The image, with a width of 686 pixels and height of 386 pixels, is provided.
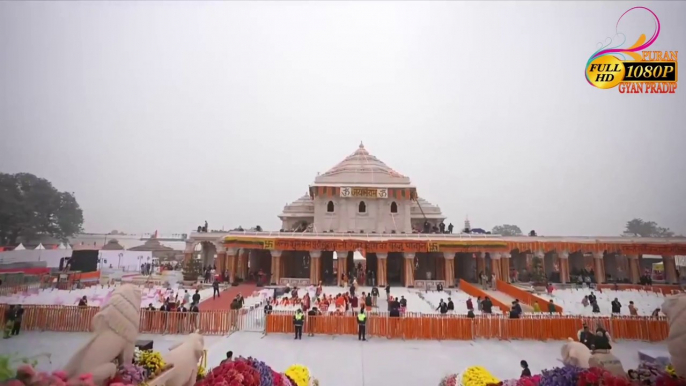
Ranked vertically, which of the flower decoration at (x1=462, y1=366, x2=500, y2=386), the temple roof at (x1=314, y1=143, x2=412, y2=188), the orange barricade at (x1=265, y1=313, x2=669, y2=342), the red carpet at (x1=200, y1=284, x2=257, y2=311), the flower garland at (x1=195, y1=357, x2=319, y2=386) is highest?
the temple roof at (x1=314, y1=143, x2=412, y2=188)

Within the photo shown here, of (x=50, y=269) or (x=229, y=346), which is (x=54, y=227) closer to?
(x=50, y=269)

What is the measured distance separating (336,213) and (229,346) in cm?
1991

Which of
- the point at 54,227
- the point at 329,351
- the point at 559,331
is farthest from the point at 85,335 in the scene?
the point at 54,227

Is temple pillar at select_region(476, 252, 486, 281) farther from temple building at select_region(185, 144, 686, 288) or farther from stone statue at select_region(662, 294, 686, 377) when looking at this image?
stone statue at select_region(662, 294, 686, 377)

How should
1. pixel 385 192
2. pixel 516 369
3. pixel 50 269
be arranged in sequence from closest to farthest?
pixel 516 369
pixel 50 269
pixel 385 192

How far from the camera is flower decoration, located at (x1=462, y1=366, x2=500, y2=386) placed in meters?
6.16

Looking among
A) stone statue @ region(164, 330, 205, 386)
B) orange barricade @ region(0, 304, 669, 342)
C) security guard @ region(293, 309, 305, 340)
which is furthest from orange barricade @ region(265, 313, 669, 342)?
stone statue @ region(164, 330, 205, 386)

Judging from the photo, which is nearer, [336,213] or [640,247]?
[640,247]

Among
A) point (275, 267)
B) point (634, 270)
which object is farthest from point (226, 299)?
point (634, 270)

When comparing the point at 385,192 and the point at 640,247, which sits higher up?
the point at 385,192

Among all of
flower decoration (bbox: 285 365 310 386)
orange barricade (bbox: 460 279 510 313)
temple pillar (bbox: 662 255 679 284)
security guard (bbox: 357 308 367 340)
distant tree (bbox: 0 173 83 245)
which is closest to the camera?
flower decoration (bbox: 285 365 310 386)

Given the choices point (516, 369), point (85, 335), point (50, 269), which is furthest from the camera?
point (50, 269)

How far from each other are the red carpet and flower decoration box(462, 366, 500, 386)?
478 inches

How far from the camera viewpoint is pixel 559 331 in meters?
11.9
